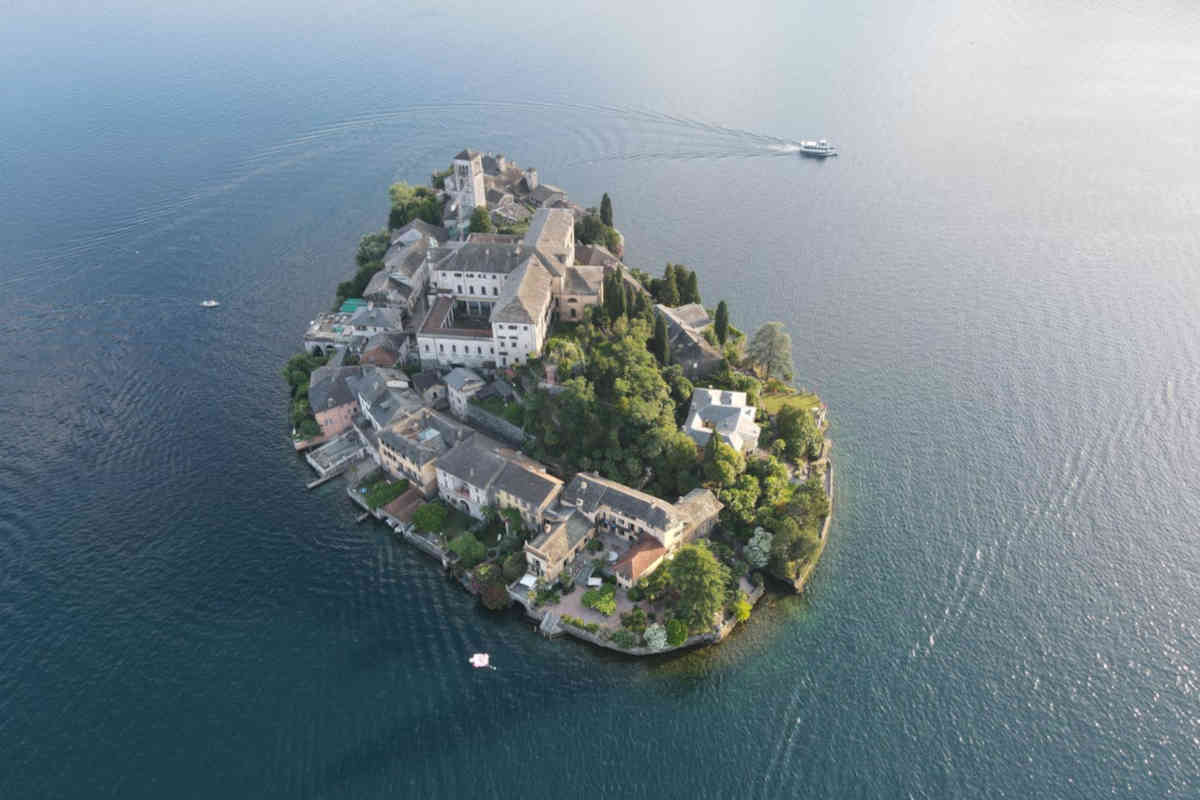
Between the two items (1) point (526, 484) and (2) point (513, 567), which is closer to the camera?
(2) point (513, 567)

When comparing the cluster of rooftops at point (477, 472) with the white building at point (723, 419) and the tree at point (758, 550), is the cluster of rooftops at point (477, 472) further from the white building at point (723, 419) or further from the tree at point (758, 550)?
the white building at point (723, 419)

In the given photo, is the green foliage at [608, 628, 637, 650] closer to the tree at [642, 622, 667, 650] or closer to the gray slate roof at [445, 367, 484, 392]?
the tree at [642, 622, 667, 650]

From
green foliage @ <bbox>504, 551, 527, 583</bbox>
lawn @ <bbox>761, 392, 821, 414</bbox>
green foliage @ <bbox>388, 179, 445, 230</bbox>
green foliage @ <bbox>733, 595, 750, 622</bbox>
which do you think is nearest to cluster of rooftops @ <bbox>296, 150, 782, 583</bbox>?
green foliage @ <bbox>504, 551, 527, 583</bbox>

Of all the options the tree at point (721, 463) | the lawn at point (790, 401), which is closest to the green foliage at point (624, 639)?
the tree at point (721, 463)

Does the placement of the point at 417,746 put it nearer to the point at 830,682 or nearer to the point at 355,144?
the point at 830,682

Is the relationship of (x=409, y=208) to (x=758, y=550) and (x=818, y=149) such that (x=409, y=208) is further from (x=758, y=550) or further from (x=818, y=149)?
(x=818, y=149)

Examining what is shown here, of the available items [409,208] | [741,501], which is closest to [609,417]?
[741,501]
